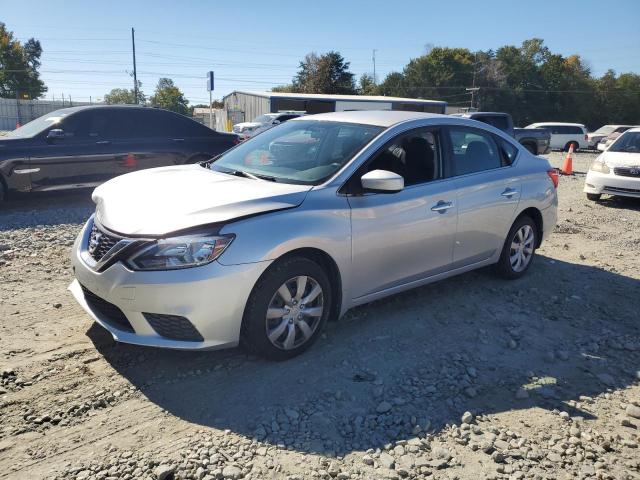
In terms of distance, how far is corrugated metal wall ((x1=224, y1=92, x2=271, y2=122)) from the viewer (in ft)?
133

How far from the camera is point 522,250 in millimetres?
5672

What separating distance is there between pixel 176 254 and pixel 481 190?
9.79 feet

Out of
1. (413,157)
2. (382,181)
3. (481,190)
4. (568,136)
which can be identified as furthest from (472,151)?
(568,136)

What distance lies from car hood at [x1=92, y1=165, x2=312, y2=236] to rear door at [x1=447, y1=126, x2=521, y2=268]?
5.55 ft

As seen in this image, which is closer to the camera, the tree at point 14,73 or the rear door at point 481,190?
the rear door at point 481,190

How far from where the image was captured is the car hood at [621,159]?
33.7ft

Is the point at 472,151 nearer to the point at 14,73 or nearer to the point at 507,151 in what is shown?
the point at 507,151

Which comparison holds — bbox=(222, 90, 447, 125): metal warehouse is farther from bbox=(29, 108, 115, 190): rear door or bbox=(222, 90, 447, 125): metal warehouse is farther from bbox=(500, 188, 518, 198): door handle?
bbox=(500, 188, 518, 198): door handle

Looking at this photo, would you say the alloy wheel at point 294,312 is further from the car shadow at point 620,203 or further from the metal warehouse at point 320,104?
the metal warehouse at point 320,104

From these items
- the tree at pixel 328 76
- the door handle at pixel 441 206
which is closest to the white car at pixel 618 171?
the door handle at pixel 441 206

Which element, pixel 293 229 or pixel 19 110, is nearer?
pixel 293 229

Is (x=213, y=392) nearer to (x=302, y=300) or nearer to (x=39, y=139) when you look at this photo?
(x=302, y=300)

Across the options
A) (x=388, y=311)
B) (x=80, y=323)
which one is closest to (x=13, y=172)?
(x=80, y=323)

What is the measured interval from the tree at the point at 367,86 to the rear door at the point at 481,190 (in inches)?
2784
